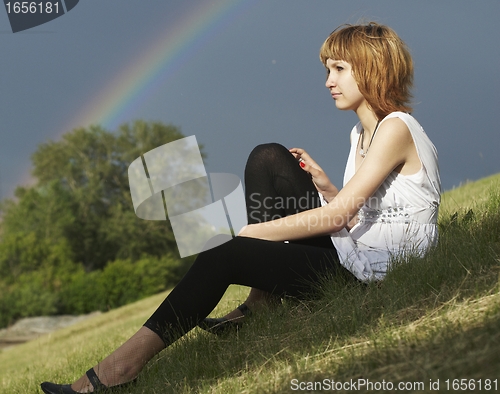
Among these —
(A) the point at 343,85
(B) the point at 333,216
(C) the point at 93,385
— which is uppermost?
(A) the point at 343,85

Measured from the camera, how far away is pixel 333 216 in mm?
2553

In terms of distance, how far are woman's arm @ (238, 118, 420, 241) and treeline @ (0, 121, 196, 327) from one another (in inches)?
913

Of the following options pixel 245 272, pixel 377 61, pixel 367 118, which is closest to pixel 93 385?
pixel 245 272

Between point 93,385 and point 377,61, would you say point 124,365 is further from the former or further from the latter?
point 377,61

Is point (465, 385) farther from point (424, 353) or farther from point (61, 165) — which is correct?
point (61, 165)

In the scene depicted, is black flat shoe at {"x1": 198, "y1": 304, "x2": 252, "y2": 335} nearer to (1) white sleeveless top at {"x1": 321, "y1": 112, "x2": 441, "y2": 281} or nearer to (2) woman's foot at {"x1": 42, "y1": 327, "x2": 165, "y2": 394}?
(2) woman's foot at {"x1": 42, "y1": 327, "x2": 165, "y2": 394}

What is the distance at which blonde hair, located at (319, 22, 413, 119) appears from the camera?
2.79 meters

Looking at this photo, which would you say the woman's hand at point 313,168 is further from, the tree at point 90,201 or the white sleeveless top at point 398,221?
the tree at point 90,201

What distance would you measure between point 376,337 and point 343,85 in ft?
4.35

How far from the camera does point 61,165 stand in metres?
31.7

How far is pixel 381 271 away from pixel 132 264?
25.4 meters

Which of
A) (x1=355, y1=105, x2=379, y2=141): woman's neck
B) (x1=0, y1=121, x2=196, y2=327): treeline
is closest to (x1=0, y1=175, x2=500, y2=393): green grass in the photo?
(x1=355, y1=105, x2=379, y2=141): woman's neck

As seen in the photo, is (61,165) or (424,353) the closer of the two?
(424,353)

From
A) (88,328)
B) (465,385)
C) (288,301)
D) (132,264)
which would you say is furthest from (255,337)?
(132,264)
